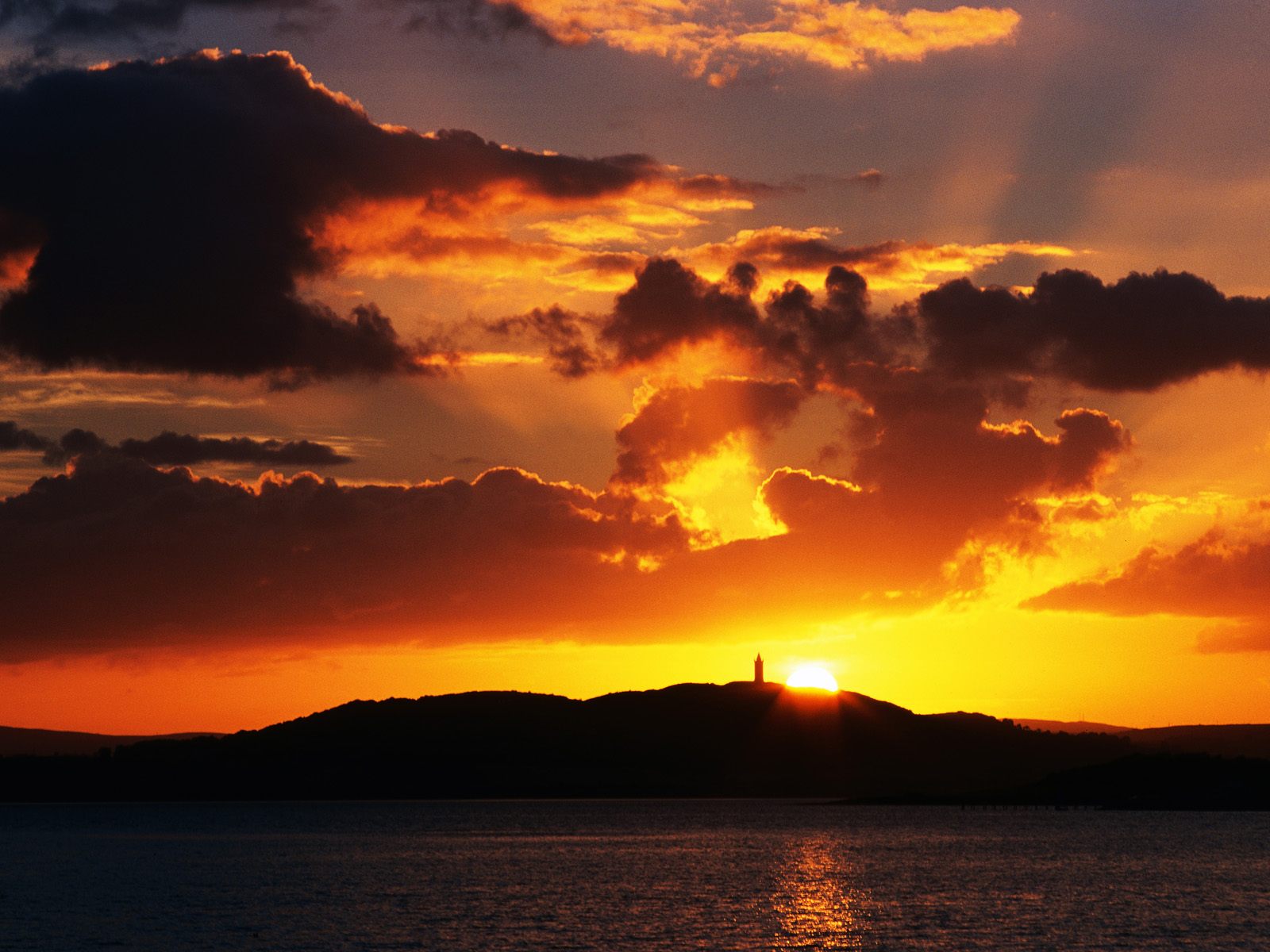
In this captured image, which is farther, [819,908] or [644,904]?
[644,904]

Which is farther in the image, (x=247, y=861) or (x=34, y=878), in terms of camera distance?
(x=247, y=861)

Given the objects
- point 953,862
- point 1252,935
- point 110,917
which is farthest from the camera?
point 953,862

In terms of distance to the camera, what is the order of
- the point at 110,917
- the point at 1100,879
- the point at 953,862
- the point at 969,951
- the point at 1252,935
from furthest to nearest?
the point at 953,862
the point at 1100,879
the point at 110,917
the point at 1252,935
the point at 969,951

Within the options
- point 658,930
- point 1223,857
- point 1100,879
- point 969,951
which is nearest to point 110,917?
point 658,930

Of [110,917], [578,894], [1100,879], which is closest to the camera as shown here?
[110,917]

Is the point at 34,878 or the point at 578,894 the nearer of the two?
the point at 578,894

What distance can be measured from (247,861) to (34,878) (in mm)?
32538

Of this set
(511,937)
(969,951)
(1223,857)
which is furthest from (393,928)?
(1223,857)

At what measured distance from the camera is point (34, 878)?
168m

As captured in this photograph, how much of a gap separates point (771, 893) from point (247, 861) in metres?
81.8

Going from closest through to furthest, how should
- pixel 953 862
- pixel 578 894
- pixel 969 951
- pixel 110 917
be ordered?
1. pixel 969 951
2. pixel 110 917
3. pixel 578 894
4. pixel 953 862

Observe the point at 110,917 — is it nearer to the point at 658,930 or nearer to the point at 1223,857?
the point at 658,930

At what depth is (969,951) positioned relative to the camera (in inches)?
3952

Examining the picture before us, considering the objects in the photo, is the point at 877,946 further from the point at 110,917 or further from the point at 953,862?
the point at 953,862
